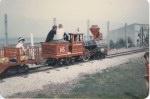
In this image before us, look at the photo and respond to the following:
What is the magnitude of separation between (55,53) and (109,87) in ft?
14.0

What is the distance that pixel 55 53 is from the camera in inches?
534

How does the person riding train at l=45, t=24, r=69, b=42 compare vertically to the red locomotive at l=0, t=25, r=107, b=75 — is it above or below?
above

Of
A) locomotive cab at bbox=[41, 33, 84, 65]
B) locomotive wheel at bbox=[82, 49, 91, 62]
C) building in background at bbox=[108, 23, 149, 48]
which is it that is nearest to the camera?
locomotive cab at bbox=[41, 33, 84, 65]

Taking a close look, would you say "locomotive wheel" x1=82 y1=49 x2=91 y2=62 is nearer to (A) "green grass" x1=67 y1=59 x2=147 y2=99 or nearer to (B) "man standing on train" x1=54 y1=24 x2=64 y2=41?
(B) "man standing on train" x1=54 y1=24 x2=64 y2=41

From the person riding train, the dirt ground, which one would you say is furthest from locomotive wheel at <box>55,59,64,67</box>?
the dirt ground

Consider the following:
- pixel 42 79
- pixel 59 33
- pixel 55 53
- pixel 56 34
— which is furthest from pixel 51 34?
pixel 42 79

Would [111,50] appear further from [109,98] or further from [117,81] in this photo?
[109,98]

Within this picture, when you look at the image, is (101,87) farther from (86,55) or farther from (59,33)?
(86,55)

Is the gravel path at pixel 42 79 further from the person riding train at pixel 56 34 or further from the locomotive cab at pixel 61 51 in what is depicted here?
the person riding train at pixel 56 34

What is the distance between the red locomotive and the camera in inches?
456

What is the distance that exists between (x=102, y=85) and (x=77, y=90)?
0.98 m

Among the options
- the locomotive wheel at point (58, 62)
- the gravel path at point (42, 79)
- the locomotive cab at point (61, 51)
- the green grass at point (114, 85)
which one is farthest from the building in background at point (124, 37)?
the green grass at point (114, 85)

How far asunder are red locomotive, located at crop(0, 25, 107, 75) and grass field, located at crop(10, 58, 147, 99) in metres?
2.34

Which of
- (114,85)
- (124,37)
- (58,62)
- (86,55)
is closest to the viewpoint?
(114,85)
